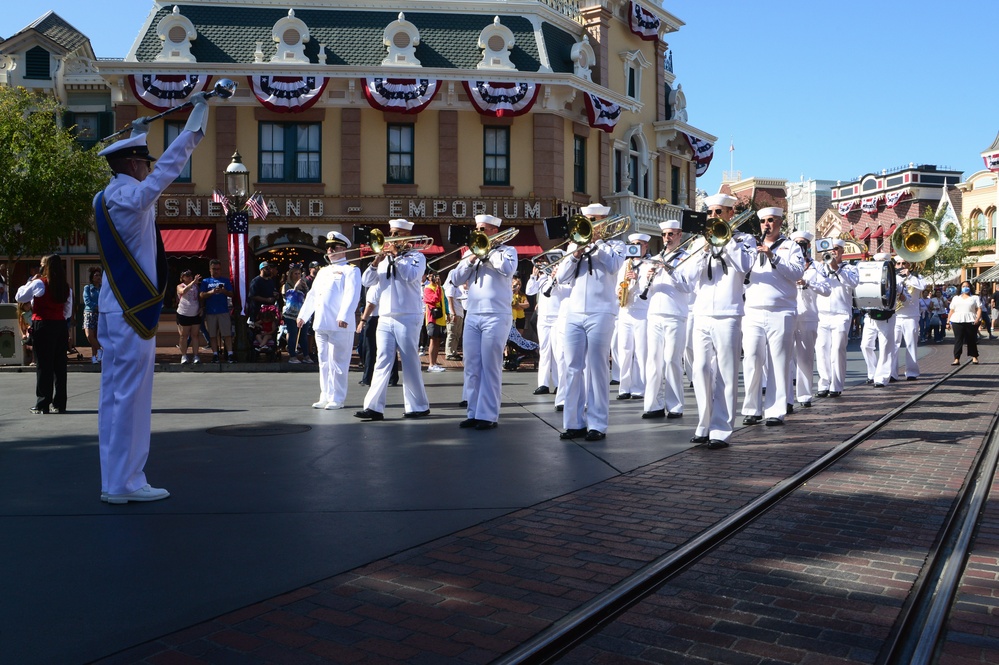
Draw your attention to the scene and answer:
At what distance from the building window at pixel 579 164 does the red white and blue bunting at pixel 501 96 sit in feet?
10.1

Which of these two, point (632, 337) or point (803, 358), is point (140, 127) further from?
point (803, 358)

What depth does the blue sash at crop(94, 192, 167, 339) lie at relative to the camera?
6.30m

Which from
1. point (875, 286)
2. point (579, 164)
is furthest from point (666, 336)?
point (579, 164)

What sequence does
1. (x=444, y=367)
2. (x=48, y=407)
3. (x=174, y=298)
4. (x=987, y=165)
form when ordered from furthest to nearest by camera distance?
(x=987, y=165) < (x=174, y=298) < (x=444, y=367) < (x=48, y=407)

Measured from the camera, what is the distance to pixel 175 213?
27016 mm

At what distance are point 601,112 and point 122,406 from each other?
24.4m

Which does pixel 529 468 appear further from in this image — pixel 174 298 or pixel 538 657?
pixel 174 298

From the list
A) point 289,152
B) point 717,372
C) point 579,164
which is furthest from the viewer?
point 579,164

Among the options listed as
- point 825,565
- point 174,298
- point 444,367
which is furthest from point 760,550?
point 174,298

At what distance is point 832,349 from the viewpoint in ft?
45.0

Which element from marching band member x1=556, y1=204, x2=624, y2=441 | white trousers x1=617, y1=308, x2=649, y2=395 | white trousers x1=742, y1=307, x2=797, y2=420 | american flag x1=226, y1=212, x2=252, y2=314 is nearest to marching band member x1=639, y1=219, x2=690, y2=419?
white trousers x1=742, y1=307, x2=797, y2=420

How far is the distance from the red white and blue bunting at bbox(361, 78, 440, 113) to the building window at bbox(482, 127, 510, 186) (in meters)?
2.41

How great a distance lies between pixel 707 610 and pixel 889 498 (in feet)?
9.42

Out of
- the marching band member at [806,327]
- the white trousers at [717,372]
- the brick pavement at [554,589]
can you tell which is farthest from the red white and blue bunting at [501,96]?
the brick pavement at [554,589]
